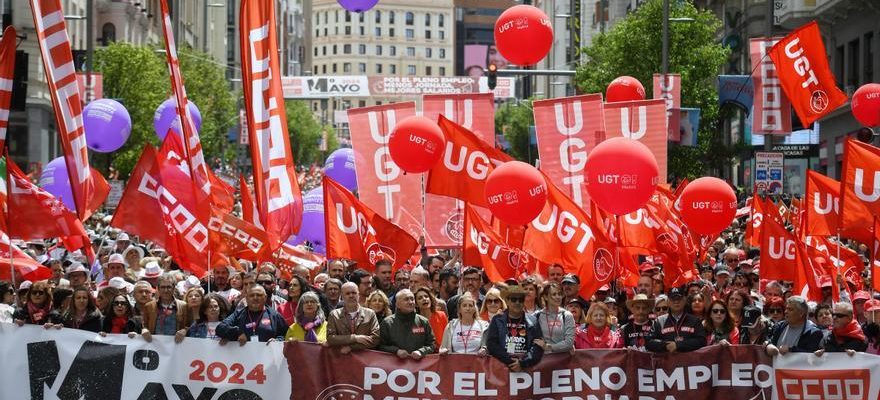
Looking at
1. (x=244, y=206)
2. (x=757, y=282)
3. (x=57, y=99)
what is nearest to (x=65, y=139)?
(x=57, y=99)

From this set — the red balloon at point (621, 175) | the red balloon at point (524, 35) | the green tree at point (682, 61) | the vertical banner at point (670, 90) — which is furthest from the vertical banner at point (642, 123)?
the green tree at point (682, 61)

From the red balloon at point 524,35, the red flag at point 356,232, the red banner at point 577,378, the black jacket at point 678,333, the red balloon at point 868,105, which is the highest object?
the red balloon at point 524,35

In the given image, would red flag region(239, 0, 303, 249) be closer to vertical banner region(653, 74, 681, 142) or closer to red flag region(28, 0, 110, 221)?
red flag region(28, 0, 110, 221)

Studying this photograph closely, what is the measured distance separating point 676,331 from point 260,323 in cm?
315

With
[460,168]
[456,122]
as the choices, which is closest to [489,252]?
[460,168]

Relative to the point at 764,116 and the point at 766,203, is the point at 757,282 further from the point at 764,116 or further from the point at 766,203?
the point at 764,116

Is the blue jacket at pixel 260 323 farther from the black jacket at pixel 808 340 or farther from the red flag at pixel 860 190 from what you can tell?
the red flag at pixel 860 190

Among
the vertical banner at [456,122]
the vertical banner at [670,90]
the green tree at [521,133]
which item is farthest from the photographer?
the green tree at [521,133]

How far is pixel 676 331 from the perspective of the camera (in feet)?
38.1

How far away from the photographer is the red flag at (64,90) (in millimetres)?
13164

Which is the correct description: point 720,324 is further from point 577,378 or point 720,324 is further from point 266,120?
point 266,120

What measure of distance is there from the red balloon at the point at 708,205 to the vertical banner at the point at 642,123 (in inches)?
36.9

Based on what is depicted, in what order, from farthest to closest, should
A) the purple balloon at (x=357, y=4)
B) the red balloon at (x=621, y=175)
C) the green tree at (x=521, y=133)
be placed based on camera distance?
the green tree at (x=521, y=133)
the purple balloon at (x=357, y=4)
the red balloon at (x=621, y=175)

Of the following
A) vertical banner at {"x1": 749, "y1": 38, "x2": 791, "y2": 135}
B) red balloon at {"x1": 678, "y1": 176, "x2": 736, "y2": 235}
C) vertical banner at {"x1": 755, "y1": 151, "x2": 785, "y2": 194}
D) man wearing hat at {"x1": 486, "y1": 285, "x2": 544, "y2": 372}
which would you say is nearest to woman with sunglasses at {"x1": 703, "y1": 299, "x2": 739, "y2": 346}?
man wearing hat at {"x1": 486, "y1": 285, "x2": 544, "y2": 372}
